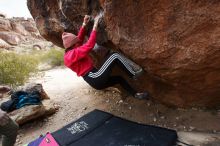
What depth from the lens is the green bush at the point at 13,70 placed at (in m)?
10.8

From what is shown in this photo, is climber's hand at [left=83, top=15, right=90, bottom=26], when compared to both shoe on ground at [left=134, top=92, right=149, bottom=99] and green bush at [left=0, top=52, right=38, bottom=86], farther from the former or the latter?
green bush at [left=0, top=52, right=38, bottom=86]

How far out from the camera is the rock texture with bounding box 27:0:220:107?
148 inches

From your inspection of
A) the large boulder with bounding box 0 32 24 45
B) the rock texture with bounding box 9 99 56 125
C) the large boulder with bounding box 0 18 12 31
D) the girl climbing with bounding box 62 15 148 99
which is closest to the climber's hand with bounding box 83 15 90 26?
the girl climbing with bounding box 62 15 148 99

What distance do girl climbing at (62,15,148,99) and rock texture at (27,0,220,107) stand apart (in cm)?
20

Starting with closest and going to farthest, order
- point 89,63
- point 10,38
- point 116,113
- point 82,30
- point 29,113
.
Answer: point 89,63 → point 82,30 → point 116,113 → point 29,113 → point 10,38

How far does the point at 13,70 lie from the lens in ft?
36.5

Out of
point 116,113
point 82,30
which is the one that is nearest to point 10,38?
point 116,113

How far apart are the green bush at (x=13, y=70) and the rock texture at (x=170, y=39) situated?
6171mm

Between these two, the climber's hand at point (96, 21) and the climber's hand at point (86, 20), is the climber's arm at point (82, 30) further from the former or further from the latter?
the climber's hand at point (96, 21)

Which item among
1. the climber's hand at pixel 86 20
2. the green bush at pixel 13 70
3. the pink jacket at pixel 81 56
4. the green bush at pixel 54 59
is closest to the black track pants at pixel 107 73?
the pink jacket at pixel 81 56

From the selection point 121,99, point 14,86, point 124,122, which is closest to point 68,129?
point 124,122

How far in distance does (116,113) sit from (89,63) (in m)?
1.49

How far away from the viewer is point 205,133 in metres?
4.63

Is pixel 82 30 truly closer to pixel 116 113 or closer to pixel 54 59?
pixel 116 113
